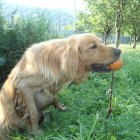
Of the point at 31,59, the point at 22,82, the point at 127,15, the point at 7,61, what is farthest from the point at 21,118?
the point at 127,15

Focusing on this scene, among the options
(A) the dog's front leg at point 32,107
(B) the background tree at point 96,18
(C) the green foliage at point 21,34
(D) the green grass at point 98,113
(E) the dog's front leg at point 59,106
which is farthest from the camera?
(B) the background tree at point 96,18

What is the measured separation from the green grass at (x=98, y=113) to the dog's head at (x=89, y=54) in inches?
26.2

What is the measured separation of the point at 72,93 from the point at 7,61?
174 cm

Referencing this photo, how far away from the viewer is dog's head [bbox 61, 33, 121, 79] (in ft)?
11.7

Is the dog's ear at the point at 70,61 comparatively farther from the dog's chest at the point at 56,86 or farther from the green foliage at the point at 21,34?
the green foliage at the point at 21,34

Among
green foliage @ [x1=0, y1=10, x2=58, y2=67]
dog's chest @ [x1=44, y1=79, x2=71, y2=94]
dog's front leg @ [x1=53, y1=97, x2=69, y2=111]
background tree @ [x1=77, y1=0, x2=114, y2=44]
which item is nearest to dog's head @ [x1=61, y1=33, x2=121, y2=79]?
dog's chest @ [x1=44, y1=79, x2=71, y2=94]

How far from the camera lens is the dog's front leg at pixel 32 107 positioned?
3.68 metres

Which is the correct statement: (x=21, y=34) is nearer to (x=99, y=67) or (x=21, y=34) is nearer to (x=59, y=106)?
(x=59, y=106)

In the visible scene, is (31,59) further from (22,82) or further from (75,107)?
(75,107)

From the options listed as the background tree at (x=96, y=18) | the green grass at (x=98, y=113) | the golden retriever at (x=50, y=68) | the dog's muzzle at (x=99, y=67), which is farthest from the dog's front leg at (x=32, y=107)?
the background tree at (x=96, y=18)

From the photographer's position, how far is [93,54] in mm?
3594

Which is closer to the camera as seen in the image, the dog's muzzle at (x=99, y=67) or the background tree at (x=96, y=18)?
the dog's muzzle at (x=99, y=67)

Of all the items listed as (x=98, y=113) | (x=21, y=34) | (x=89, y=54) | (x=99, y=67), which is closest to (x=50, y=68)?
(x=89, y=54)

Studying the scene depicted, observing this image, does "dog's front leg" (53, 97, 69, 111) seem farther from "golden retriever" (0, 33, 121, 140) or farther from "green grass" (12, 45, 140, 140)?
"golden retriever" (0, 33, 121, 140)
